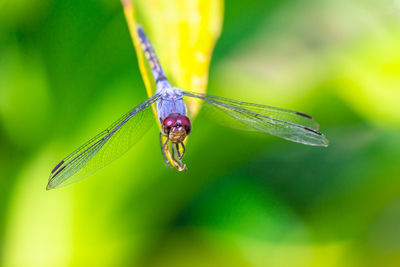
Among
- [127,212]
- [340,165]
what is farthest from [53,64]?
[340,165]

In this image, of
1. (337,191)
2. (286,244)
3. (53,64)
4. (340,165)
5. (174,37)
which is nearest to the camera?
(174,37)

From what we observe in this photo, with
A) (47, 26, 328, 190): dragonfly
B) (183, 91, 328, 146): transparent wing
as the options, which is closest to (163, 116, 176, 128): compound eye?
(47, 26, 328, 190): dragonfly

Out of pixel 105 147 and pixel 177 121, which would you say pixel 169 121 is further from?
pixel 105 147

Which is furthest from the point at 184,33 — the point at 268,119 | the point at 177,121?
the point at 268,119

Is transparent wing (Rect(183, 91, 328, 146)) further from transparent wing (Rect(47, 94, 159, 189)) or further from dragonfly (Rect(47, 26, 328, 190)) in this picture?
transparent wing (Rect(47, 94, 159, 189))

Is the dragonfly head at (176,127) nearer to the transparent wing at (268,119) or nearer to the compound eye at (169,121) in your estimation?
the compound eye at (169,121)

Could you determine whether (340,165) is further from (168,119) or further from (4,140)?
(4,140)
